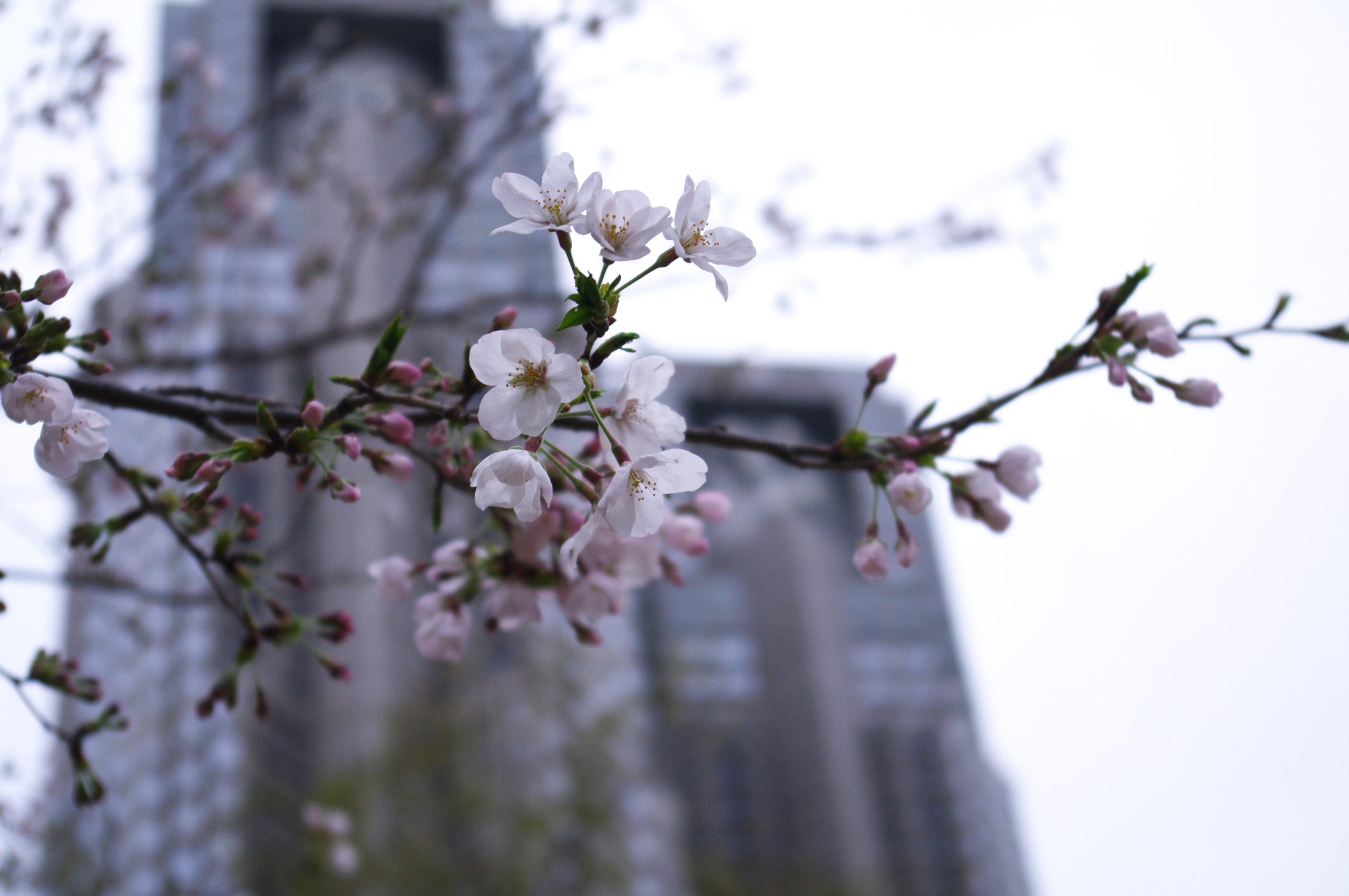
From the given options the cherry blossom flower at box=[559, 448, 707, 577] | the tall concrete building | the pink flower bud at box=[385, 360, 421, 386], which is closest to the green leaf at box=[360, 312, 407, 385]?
the pink flower bud at box=[385, 360, 421, 386]

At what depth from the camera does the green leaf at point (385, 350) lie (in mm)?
976

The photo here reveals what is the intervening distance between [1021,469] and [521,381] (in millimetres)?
638

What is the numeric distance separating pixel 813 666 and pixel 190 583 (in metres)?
30.7

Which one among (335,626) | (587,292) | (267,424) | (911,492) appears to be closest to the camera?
(587,292)

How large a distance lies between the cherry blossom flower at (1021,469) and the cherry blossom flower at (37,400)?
101 cm

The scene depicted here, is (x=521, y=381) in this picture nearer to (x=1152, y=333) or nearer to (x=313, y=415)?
(x=313, y=415)

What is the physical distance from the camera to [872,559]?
3.89ft

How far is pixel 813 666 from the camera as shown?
38.9 m

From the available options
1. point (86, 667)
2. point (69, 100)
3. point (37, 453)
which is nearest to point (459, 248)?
point (86, 667)

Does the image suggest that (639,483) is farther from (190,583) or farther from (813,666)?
(813,666)

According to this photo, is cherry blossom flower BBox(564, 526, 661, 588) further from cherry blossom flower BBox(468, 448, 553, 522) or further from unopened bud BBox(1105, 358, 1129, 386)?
unopened bud BBox(1105, 358, 1129, 386)

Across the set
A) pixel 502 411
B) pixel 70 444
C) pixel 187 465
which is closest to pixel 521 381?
pixel 502 411

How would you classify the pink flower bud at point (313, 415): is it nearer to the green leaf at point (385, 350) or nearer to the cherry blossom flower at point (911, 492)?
the green leaf at point (385, 350)

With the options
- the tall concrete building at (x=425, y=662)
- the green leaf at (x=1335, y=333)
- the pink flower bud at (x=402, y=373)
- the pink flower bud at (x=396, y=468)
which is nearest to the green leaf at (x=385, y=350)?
the pink flower bud at (x=402, y=373)
